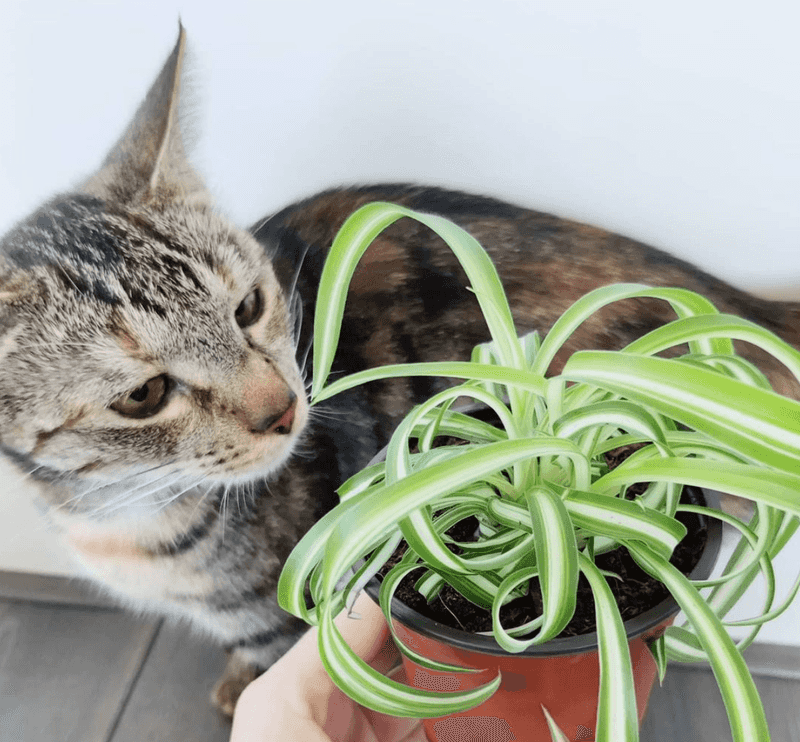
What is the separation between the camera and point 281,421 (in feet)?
2.13

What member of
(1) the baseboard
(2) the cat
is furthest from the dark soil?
(1) the baseboard

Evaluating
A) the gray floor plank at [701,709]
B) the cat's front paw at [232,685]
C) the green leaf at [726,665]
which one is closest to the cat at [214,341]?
the cat's front paw at [232,685]

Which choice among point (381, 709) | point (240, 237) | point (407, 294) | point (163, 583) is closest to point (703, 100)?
point (407, 294)

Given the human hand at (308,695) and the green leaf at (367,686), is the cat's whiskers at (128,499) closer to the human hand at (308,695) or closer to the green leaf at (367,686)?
the human hand at (308,695)

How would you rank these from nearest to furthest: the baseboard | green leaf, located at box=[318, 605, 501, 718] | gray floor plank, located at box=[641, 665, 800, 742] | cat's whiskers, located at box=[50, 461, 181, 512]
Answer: green leaf, located at box=[318, 605, 501, 718] → cat's whiskers, located at box=[50, 461, 181, 512] → gray floor plank, located at box=[641, 665, 800, 742] → the baseboard

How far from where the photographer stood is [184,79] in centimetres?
60

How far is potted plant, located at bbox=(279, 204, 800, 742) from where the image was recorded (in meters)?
0.31

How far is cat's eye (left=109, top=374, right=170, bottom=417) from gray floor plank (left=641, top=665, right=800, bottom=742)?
2.62ft

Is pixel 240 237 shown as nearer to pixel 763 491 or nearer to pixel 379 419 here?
pixel 379 419

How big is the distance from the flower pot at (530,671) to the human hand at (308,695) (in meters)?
0.04

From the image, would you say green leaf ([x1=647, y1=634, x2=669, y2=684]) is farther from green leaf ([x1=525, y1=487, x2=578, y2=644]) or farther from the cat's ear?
the cat's ear

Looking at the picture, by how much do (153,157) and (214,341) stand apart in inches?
6.9

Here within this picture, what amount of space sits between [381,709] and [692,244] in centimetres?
55

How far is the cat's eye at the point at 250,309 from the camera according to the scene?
658mm
